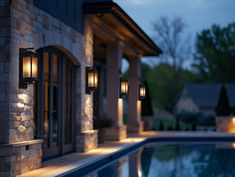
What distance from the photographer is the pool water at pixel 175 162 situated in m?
10.1

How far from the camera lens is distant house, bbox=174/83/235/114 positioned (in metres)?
42.9

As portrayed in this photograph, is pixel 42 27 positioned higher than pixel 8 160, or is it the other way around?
pixel 42 27

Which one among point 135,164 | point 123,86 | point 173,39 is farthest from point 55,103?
point 173,39

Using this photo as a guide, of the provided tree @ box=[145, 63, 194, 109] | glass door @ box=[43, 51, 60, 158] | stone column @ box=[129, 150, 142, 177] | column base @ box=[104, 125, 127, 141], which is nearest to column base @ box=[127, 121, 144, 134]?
column base @ box=[104, 125, 127, 141]

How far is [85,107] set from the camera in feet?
42.0

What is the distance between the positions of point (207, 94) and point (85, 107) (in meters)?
32.5

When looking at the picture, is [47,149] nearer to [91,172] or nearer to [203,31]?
[91,172]

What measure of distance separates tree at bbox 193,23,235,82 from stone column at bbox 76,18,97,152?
3715cm

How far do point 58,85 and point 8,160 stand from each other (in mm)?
4074

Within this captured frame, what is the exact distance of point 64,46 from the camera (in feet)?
36.5

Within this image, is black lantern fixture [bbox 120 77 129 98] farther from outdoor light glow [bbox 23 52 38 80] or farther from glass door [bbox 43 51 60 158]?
outdoor light glow [bbox 23 52 38 80]

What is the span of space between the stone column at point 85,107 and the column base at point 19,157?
3.26 m

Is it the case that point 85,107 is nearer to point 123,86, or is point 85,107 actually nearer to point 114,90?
point 114,90

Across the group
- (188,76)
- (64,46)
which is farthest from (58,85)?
(188,76)
